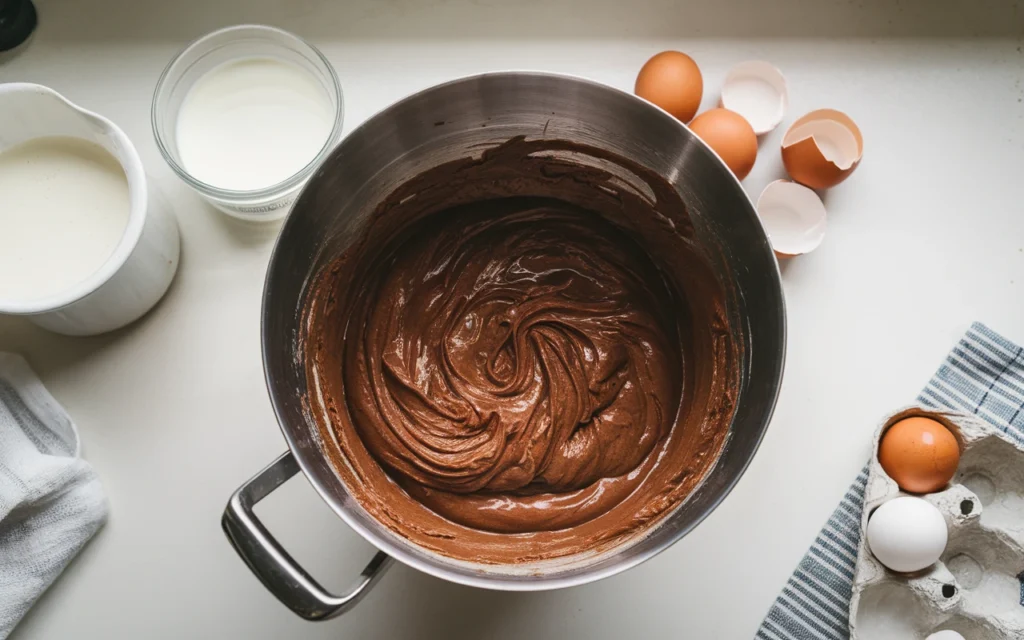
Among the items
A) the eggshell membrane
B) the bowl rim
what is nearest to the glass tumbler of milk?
the bowl rim

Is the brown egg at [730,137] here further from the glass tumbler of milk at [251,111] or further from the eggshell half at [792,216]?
the glass tumbler of milk at [251,111]

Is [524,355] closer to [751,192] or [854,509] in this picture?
[751,192]

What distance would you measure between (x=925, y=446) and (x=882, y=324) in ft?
1.09

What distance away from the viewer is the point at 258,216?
1710mm

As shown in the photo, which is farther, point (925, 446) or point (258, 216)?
point (258, 216)

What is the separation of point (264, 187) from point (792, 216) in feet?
4.18

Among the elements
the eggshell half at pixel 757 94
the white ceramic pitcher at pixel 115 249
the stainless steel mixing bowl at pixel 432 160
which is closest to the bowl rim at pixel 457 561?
the stainless steel mixing bowl at pixel 432 160

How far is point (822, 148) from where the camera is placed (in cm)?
179

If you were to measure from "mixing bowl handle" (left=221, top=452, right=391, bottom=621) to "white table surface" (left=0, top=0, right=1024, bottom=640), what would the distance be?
1.35 ft

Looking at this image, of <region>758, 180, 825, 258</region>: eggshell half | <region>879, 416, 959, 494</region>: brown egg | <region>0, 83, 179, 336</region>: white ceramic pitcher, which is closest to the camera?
<region>0, 83, 179, 336</region>: white ceramic pitcher

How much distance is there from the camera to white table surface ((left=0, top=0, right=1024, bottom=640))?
66.1 inches

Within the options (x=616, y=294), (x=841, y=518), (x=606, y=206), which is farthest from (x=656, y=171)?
(x=841, y=518)

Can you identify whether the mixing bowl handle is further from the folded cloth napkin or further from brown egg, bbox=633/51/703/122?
brown egg, bbox=633/51/703/122

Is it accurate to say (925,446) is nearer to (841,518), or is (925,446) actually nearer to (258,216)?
(841,518)
